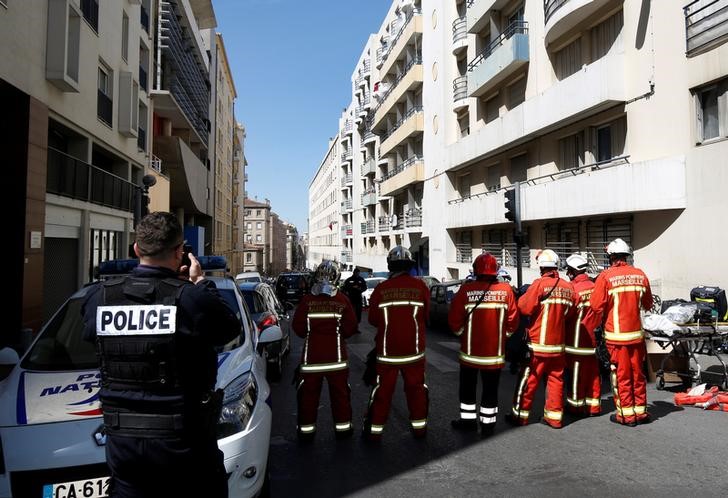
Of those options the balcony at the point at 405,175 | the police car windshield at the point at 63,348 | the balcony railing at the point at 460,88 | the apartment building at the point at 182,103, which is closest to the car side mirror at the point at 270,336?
the police car windshield at the point at 63,348

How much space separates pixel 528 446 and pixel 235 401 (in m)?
2.92

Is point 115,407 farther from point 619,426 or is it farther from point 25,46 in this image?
point 25,46

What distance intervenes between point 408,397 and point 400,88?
3156 centimetres

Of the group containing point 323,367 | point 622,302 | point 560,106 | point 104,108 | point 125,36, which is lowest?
point 323,367

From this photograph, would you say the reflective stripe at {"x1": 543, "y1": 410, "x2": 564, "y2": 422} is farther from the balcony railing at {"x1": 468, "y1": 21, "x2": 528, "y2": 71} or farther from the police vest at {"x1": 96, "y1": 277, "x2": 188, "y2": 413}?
the balcony railing at {"x1": 468, "y1": 21, "x2": 528, "y2": 71}

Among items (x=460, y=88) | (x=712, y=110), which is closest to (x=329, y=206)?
(x=460, y=88)

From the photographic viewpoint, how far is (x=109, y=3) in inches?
651

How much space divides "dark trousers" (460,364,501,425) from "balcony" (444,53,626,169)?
10.8 meters

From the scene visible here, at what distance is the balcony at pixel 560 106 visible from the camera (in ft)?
43.3

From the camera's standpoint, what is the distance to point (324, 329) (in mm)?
5059

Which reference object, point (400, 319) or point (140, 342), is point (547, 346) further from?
point (140, 342)

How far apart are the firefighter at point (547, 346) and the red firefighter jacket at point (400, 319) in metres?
1.21

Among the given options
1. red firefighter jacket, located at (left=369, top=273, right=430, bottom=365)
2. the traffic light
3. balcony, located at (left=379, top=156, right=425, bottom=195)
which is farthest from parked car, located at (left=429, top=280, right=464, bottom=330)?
balcony, located at (left=379, top=156, right=425, bottom=195)

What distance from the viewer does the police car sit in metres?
2.86
